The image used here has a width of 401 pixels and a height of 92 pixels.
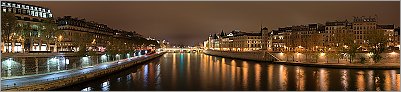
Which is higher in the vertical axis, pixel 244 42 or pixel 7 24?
pixel 7 24

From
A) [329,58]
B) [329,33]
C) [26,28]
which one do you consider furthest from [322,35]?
[26,28]

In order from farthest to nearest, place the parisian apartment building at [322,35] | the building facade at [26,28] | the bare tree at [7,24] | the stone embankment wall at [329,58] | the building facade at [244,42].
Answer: the building facade at [244,42] → the parisian apartment building at [322,35] → the building facade at [26,28] → the bare tree at [7,24] → the stone embankment wall at [329,58]

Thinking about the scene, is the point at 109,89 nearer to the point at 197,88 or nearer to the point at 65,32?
the point at 197,88

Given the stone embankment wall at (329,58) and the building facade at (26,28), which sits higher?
the building facade at (26,28)

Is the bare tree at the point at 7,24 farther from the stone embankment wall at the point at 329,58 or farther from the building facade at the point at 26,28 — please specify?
the stone embankment wall at the point at 329,58

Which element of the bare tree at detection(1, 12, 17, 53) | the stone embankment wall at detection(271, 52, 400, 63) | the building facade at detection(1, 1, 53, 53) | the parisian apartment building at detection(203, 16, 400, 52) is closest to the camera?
the stone embankment wall at detection(271, 52, 400, 63)

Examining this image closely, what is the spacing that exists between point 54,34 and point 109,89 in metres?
42.6

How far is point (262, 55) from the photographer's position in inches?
2413

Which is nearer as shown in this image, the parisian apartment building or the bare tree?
the bare tree

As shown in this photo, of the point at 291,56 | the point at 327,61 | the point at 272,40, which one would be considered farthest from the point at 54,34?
the point at 272,40

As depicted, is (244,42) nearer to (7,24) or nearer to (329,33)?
(329,33)

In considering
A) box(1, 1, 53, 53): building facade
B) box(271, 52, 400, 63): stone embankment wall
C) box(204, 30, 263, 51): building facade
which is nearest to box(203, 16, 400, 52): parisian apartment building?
box(204, 30, 263, 51): building facade

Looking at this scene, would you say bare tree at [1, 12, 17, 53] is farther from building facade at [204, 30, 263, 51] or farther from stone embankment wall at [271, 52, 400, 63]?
building facade at [204, 30, 263, 51]

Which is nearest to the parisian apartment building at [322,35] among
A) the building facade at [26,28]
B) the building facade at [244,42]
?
the building facade at [244,42]
